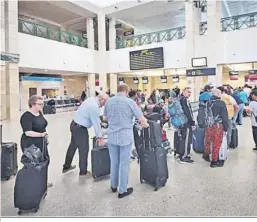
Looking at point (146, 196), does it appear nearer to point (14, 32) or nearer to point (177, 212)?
point (177, 212)

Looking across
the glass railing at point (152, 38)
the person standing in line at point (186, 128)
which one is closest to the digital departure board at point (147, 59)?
the glass railing at point (152, 38)

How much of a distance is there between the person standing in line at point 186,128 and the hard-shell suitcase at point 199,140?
0.64 metres

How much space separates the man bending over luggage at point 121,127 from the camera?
2.92m

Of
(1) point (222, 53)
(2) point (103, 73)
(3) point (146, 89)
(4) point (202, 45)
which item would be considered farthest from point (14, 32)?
(3) point (146, 89)

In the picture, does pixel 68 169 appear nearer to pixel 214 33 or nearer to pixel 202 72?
pixel 202 72

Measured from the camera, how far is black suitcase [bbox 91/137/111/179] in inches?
142

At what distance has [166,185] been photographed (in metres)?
3.39

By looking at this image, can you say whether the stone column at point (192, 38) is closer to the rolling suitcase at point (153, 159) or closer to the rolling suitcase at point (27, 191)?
the rolling suitcase at point (153, 159)

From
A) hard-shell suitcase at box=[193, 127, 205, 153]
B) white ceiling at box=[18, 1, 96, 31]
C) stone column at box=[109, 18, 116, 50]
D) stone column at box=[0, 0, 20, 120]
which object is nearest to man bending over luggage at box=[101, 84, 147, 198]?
hard-shell suitcase at box=[193, 127, 205, 153]

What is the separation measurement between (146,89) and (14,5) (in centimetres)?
1510

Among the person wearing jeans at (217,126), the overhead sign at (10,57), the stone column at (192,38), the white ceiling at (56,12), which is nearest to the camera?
the person wearing jeans at (217,126)

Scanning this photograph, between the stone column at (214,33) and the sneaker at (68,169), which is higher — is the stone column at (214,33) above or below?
above

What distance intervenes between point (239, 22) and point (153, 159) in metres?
12.7

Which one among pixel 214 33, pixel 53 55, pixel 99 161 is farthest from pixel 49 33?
pixel 99 161
